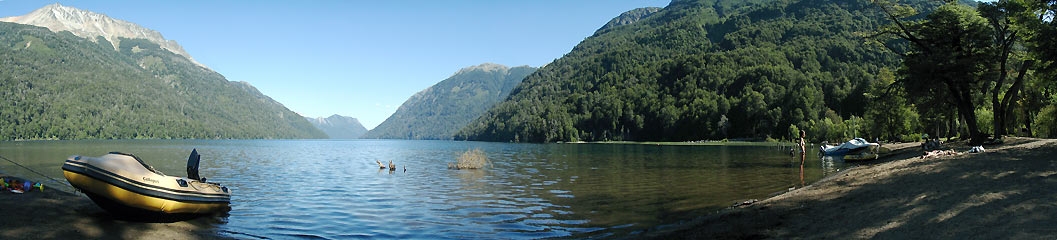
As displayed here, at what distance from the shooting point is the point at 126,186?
1734 cm

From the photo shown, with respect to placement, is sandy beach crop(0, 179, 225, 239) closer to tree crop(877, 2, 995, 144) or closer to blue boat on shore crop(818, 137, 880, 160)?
tree crop(877, 2, 995, 144)

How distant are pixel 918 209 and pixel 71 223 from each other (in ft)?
72.0

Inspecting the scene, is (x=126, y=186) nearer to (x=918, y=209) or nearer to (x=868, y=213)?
(x=868, y=213)

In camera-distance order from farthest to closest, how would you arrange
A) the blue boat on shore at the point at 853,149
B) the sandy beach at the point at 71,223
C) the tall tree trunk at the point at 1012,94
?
the blue boat on shore at the point at 853,149
the tall tree trunk at the point at 1012,94
the sandy beach at the point at 71,223

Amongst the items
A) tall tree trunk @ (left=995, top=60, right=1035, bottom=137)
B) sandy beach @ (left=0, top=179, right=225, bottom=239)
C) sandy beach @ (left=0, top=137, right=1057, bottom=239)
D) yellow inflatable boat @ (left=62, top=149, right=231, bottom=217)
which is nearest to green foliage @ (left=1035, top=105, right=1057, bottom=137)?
tall tree trunk @ (left=995, top=60, right=1035, bottom=137)

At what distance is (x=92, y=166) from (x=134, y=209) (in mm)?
1722

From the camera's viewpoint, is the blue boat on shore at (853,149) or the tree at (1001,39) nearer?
the tree at (1001,39)

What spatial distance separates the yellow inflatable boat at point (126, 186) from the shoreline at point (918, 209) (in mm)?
Answer: 14974

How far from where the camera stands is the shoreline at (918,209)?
11.1 meters

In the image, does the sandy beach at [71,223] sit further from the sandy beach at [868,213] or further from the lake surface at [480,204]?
the lake surface at [480,204]

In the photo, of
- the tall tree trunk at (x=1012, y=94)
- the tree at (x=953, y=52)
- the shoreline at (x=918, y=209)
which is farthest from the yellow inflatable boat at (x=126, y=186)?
the tall tree trunk at (x=1012, y=94)

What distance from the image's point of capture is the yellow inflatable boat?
17.3m

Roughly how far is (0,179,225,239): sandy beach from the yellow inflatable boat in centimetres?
47

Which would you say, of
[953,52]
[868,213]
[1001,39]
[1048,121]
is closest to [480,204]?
[868,213]
